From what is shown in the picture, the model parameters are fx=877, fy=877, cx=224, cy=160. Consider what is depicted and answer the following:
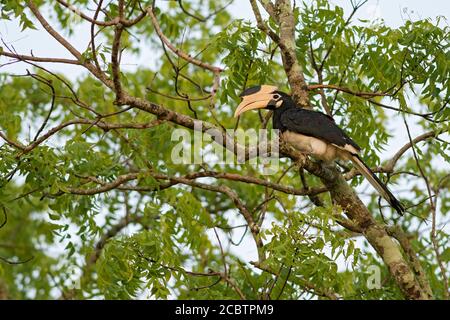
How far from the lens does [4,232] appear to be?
12.0 meters

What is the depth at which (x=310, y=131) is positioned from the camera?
20.9 ft

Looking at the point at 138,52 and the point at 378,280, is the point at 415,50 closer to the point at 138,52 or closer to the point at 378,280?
the point at 378,280

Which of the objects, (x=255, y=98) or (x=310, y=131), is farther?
(x=310, y=131)

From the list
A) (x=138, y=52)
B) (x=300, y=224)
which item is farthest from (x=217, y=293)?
(x=138, y=52)

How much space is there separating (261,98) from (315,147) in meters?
0.54

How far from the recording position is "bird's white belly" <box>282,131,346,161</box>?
632cm

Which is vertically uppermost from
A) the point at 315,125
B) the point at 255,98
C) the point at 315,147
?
the point at 255,98

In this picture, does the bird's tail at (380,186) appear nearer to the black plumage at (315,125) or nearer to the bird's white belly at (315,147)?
the black plumage at (315,125)

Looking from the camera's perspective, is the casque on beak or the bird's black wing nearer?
the casque on beak

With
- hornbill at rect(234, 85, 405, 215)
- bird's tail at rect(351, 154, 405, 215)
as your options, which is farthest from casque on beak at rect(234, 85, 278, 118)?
bird's tail at rect(351, 154, 405, 215)

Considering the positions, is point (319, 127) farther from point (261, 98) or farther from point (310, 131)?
point (261, 98)

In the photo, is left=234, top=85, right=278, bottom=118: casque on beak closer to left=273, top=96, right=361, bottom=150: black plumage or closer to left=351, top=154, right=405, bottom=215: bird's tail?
left=273, top=96, right=361, bottom=150: black plumage

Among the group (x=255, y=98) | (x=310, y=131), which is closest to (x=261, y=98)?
(x=255, y=98)
